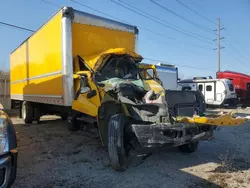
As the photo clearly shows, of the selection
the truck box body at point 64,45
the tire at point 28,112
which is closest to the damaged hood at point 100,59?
the truck box body at point 64,45

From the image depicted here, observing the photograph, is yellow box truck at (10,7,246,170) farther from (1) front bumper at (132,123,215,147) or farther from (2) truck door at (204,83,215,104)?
(2) truck door at (204,83,215,104)

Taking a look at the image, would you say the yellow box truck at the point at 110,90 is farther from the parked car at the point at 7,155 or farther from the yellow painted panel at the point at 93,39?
the parked car at the point at 7,155

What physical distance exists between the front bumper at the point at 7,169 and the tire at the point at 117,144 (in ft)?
6.15

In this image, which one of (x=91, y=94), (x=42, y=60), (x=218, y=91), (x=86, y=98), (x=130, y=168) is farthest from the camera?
(x=218, y=91)

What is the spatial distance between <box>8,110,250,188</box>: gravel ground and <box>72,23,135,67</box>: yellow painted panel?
2190 millimetres

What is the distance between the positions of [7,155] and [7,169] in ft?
0.51

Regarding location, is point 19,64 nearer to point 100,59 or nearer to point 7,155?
point 100,59

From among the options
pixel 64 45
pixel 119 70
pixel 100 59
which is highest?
pixel 64 45

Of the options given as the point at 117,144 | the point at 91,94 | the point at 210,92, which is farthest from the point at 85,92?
the point at 210,92

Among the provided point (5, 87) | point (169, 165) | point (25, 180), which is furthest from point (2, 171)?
point (5, 87)

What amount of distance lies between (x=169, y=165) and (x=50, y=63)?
14.2ft

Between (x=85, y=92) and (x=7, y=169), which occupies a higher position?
(x=85, y=92)

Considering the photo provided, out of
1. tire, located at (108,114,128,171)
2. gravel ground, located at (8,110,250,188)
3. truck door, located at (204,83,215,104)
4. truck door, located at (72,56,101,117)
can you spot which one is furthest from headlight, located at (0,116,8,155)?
truck door, located at (204,83,215,104)

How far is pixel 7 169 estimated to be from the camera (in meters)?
2.66
